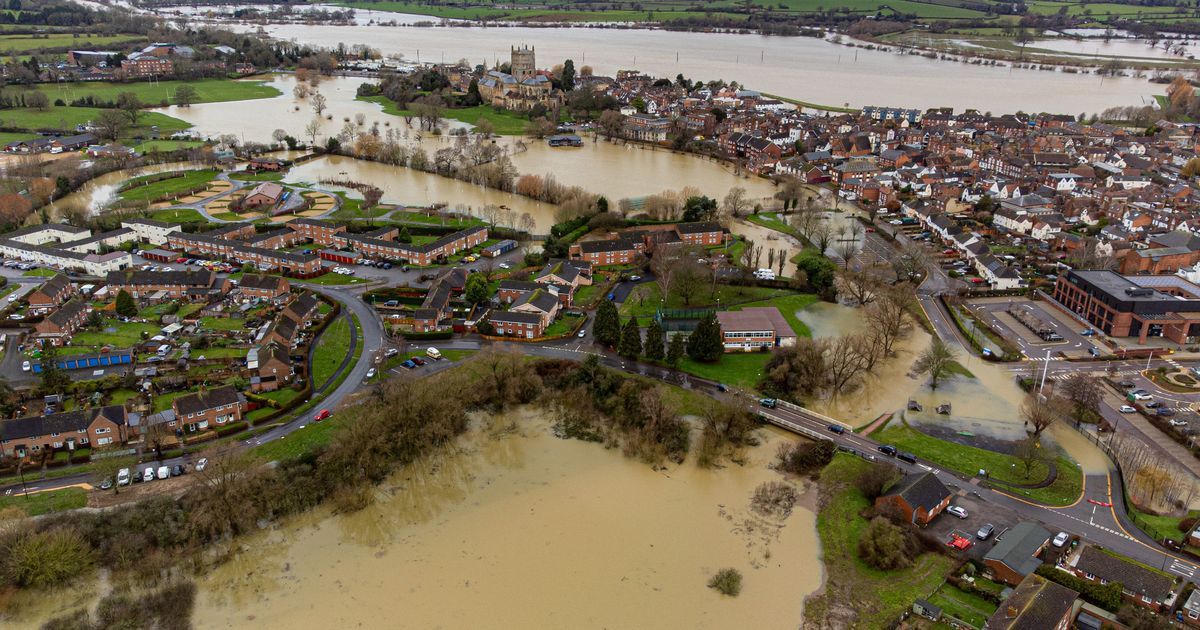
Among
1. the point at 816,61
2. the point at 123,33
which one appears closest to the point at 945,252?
the point at 816,61

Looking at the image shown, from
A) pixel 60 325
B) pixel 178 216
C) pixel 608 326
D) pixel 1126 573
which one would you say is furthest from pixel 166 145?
pixel 1126 573

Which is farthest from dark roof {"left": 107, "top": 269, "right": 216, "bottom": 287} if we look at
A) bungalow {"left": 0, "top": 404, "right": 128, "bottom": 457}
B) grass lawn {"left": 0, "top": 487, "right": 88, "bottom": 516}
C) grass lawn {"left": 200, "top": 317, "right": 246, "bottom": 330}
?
grass lawn {"left": 0, "top": 487, "right": 88, "bottom": 516}

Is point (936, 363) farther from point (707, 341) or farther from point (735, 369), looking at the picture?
point (707, 341)

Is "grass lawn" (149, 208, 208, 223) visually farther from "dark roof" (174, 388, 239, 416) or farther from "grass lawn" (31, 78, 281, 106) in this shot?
"grass lawn" (31, 78, 281, 106)

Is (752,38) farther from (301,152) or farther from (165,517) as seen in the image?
(165,517)

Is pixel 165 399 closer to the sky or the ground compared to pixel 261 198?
closer to the ground

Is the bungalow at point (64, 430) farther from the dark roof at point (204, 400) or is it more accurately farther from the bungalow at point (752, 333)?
the bungalow at point (752, 333)

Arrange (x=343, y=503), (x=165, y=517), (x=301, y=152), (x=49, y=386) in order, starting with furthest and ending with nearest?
(x=301, y=152) < (x=49, y=386) < (x=343, y=503) < (x=165, y=517)
